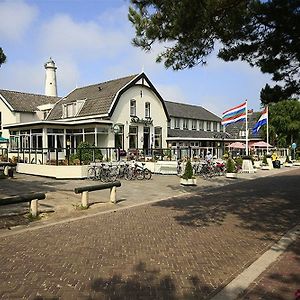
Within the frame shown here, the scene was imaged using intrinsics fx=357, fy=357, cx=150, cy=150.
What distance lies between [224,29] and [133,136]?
2419cm

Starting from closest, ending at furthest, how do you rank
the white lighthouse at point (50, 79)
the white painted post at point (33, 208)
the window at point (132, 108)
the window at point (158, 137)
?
1. the white painted post at point (33, 208)
2. the window at point (132, 108)
3. the window at point (158, 137)
4. the white lighthouse at point (50, 79)

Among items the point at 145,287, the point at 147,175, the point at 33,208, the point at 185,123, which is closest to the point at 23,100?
the point at 185,123

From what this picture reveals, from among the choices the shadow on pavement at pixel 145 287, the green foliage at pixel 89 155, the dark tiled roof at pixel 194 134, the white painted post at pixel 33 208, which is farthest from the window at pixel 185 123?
the shadow on pavement at pixel 145 287

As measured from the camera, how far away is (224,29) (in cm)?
820

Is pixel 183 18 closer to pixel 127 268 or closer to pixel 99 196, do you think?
pixel 127 268

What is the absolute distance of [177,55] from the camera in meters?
8.62

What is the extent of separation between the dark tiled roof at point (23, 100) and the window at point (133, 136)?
11302mm

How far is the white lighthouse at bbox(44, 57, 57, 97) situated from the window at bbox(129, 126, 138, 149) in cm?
2121

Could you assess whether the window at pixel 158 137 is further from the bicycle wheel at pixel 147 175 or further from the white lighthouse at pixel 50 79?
the white lighthouse at pixel 50 79

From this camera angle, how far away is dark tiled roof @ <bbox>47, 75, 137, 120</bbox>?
98.5 ft

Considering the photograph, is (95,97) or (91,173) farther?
(95,97)

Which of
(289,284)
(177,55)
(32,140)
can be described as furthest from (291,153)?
(289,284)

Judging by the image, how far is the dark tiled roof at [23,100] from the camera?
35469mm

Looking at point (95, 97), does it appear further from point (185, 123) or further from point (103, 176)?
point (103, 176)
